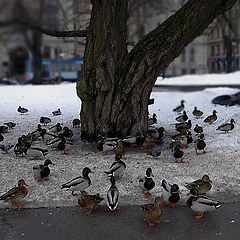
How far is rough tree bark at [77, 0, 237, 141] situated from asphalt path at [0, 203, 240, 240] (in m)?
4.99

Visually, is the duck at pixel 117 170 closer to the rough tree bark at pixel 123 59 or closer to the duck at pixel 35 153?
the duck at pixel 35 153

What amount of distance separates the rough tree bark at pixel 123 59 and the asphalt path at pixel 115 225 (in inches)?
196

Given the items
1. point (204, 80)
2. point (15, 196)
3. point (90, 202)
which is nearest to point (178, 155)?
point (90, 202)

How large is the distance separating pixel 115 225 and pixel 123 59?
6.28m

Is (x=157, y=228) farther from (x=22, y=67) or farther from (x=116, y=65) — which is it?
(x=22, y=67)

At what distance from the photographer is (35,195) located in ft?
26.7

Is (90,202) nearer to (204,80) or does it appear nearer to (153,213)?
(153,213)

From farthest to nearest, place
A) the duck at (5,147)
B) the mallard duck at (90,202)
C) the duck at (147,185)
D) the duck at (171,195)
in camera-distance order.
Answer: the duck at (5,147)
the duck at (147,185)
the duck at (171,195)
the mallard duck at (90,202)

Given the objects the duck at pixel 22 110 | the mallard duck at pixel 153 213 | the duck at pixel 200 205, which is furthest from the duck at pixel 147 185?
the duck at pixel 22 110

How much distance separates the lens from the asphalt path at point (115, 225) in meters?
6.52

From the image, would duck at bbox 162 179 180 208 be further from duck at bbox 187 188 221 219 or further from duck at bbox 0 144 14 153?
duck at bbox 0 144 14 153

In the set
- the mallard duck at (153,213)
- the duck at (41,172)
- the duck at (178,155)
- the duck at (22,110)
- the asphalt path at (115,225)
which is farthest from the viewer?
the duck at (22,110)

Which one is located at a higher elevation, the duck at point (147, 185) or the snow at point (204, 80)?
the snow at point (204, 80)

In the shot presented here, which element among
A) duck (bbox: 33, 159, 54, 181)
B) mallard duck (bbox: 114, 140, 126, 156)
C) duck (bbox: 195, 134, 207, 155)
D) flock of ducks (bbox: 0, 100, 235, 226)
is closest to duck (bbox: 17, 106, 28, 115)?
flock of ducks (bbox: 0, 100, 235, 226)
